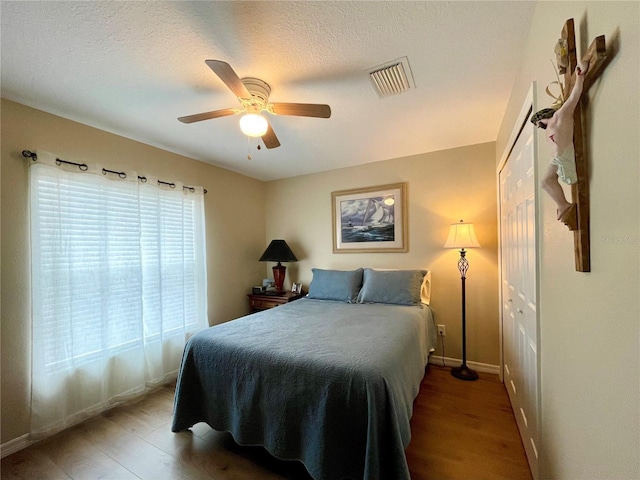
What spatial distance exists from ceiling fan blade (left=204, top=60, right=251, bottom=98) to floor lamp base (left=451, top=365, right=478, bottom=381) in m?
3.08

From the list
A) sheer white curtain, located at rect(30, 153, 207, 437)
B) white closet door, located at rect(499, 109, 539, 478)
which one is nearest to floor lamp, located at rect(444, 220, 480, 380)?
white closet door, located at rect(499, 109, 539, 478)

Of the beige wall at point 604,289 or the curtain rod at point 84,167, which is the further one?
the curtain rod at point 84,167

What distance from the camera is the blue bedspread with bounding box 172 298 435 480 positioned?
4.22 feet

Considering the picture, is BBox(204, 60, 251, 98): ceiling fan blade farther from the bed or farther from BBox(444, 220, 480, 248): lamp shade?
BBox(444, 220, 480, 248): lamp shade

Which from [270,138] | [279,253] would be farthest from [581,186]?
[279,253]

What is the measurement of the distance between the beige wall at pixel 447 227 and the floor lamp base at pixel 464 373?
0.17m

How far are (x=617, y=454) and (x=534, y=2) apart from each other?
67.5 inches

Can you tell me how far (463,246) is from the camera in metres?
2.54

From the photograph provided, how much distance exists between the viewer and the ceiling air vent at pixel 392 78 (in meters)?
1.58

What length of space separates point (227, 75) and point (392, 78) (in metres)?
1.02

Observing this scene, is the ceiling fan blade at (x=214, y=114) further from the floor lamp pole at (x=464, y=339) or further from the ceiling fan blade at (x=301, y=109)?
the floor lamp pole at (x=464, y=339)

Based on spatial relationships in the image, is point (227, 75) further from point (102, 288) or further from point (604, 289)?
point (102, 288)

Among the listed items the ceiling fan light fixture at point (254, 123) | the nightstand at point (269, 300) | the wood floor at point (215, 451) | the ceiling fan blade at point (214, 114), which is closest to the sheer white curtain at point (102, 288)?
the wood floor at point (215, 451)

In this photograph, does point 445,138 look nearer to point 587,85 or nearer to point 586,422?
point 587,85
